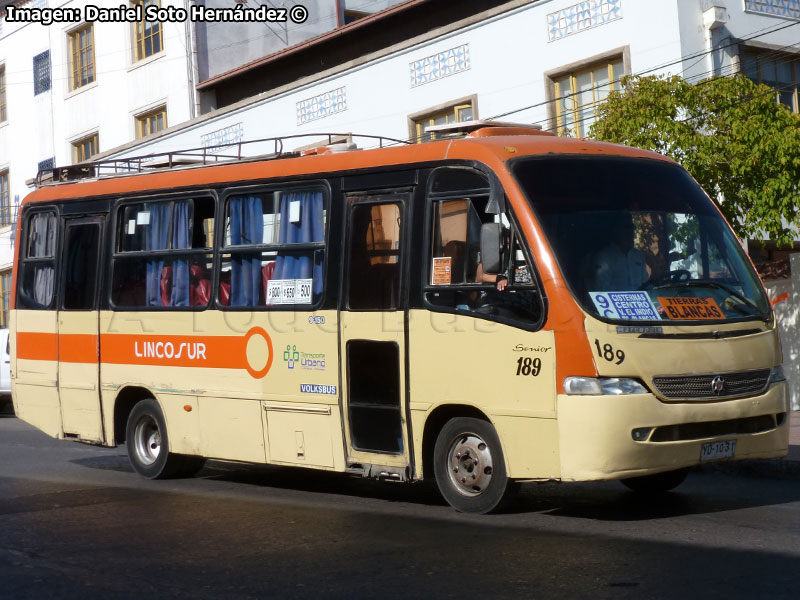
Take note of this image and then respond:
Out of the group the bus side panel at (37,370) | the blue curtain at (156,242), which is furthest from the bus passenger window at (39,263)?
the blue curtain at (156,242)

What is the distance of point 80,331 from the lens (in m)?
12.2

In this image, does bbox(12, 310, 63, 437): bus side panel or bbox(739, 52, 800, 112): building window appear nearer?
bbox(12, 310, 63, 437): bus side panel

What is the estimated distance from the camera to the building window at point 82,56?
33.5m

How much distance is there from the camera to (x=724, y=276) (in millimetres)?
8766

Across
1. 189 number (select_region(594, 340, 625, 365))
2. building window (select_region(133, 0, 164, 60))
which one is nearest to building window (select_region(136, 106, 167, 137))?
building window (select_region(133, 0, 164, 60))

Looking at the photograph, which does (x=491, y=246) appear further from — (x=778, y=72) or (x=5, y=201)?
(x=5, y=201)

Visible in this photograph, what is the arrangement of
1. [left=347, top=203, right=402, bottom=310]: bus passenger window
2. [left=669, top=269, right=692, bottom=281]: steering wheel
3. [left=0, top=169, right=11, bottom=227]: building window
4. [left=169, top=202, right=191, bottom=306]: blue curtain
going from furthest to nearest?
[left=0, top=169, right=11, bottom=227]: building window
[left=169, top=202, right=191, bottom=306]: blue curtain
[left=347, top=203, right=402, bottom=310]: bus passenger window
[left=669, top=269, right=692, bottom=281]: steering wheel

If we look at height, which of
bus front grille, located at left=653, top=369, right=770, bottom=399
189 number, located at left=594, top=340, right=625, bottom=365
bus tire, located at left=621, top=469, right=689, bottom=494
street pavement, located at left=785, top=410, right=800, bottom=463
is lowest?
street pavement, located at left=785, top=410, right=800, bottom=463

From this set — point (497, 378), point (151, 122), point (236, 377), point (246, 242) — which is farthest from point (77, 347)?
point (151, 122)

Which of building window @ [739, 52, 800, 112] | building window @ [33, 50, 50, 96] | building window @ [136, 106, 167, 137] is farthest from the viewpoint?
building window @ [33, 50, 50, 96]

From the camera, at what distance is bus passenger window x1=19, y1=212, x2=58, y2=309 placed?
41.7 feet

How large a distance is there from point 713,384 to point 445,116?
46.2 ft

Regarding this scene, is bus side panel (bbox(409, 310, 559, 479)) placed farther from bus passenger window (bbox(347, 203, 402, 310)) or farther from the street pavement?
the street pavement

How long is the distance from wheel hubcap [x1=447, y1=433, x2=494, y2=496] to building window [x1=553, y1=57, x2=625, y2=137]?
33.8ft
